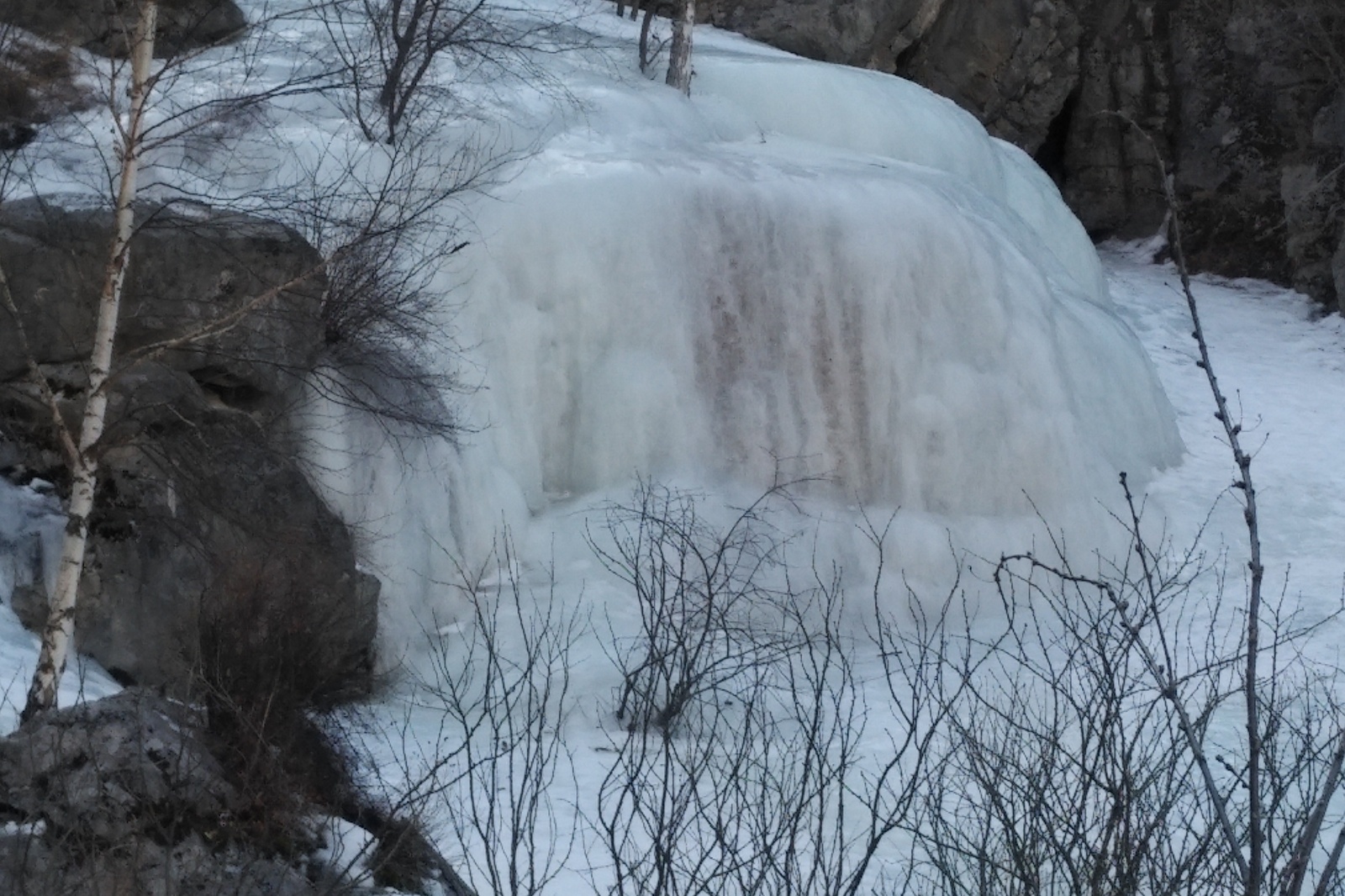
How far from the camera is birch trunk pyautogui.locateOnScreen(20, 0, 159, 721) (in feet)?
22.0

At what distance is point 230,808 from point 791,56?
43.9 feet

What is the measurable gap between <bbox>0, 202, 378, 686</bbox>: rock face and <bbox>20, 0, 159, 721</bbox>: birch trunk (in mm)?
1107

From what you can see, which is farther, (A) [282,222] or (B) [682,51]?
(B) [682,51]

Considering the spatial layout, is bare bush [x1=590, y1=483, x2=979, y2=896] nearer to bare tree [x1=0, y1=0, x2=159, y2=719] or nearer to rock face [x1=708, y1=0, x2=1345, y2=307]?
bare tree [x1=0, y1=0, x2=159, y2=719]

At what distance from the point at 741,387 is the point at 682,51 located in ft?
14.5

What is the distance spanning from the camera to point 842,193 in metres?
12.8

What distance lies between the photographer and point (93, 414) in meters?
6.88

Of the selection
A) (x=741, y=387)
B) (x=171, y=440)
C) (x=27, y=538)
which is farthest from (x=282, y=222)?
(x=741, y=387)

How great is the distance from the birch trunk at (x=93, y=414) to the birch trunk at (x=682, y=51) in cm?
810

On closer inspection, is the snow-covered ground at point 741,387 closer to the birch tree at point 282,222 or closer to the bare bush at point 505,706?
the bare bush at point 505,706

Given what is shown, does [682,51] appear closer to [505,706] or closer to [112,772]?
[505,706]

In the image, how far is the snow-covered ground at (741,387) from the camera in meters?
10.4

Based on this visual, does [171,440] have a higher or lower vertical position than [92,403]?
lower

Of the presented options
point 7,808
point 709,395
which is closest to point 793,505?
point 709,395
